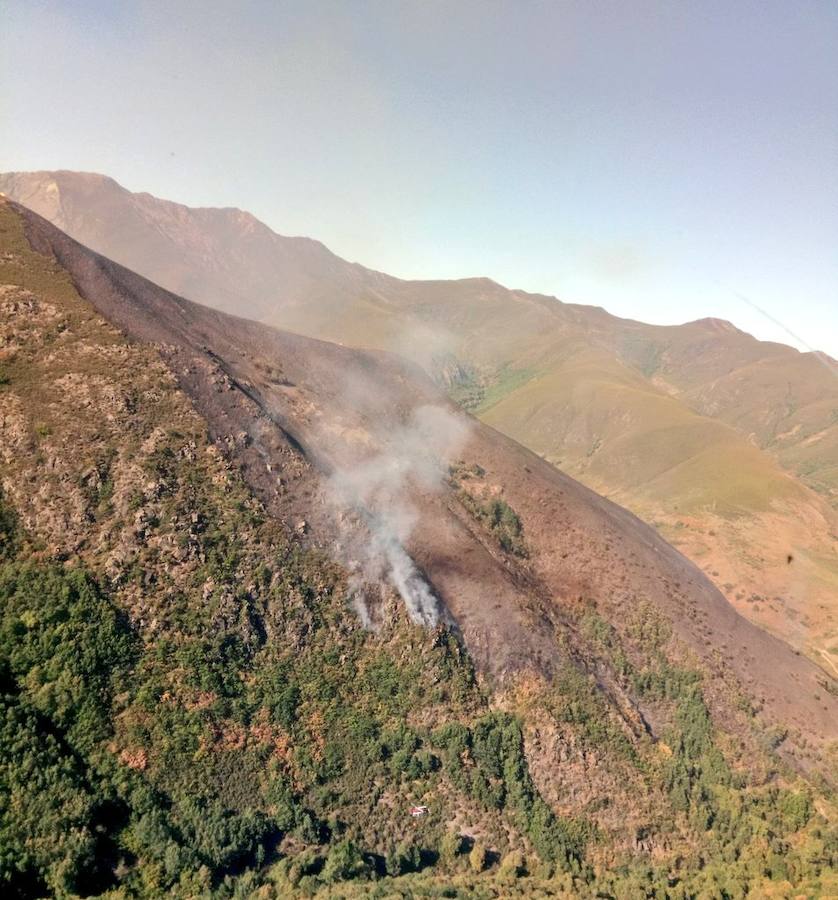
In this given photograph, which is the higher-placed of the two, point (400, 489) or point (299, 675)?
point (400, 489)

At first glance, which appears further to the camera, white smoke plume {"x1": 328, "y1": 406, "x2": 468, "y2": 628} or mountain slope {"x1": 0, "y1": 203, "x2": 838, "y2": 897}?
white smoke plume {"x1": 328, "y1": 406, "x2": 468, "y2": 628}

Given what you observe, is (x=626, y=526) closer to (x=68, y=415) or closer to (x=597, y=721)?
(x=597, y=721)

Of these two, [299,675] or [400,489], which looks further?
[400,489]

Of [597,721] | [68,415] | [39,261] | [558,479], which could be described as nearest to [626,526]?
[558,479]

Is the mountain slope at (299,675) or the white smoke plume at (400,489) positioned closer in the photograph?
the mountain slope at (299,675)
